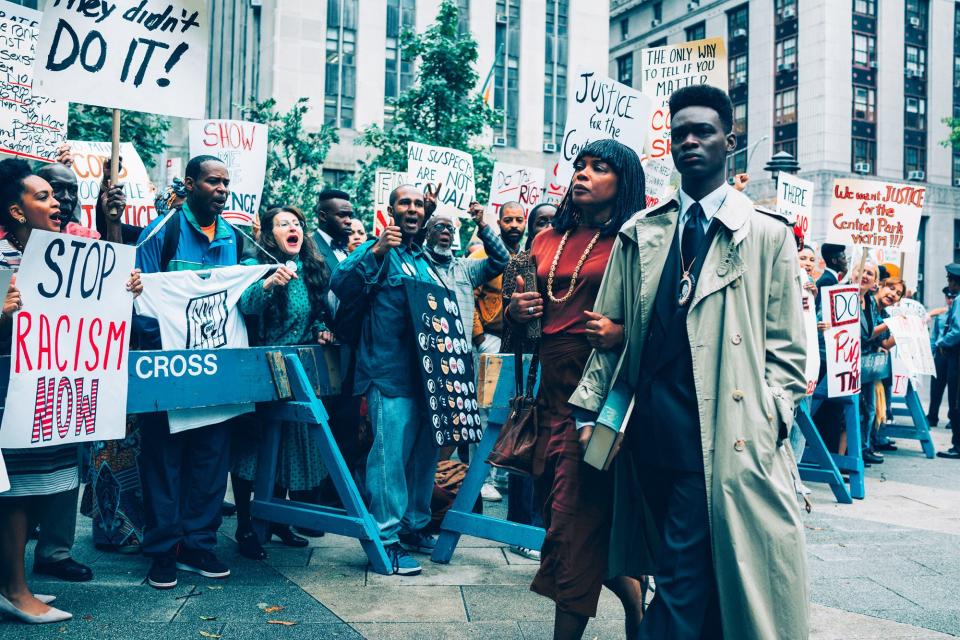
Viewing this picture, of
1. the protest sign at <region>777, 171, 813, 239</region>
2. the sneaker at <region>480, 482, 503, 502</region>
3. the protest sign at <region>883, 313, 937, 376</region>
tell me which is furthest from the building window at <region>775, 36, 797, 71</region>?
the sneaker at <region>480, 482, 503, 502</region>

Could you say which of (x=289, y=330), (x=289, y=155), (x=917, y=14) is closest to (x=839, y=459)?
(x=289, y=330)

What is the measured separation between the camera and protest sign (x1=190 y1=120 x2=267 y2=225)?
9242 millimetres

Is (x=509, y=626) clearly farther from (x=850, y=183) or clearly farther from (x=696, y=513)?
(x=850, y=183)

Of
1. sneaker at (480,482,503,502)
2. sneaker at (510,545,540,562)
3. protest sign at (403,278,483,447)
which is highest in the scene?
protest sign at (403,278,483,447)

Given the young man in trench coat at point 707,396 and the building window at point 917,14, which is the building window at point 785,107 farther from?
the young man in trench coat at point 707,396

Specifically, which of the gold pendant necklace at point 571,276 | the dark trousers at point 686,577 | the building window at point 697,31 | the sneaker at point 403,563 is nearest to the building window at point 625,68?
the building window at point 697,31

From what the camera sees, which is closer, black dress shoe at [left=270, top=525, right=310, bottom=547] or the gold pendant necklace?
the gold pendant necklace

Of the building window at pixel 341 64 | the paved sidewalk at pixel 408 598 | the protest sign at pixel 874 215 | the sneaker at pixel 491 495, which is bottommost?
the paved sidewalk at pixel 408 598

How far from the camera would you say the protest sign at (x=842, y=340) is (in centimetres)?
768

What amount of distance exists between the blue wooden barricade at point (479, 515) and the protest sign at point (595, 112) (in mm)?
2795

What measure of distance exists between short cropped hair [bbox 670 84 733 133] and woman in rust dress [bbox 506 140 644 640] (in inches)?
23.8

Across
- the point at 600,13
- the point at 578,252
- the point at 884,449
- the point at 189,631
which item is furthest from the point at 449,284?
the point at 600,13

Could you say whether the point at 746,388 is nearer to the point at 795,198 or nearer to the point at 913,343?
the point at 795,198

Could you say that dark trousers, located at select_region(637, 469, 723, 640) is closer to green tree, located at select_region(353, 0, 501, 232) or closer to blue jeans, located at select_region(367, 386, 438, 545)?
blue jeans, located at select_region(367, 386, 438, 545)
